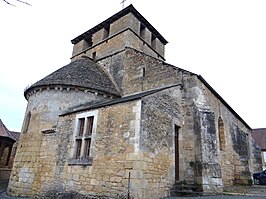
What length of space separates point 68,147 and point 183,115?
533 cm

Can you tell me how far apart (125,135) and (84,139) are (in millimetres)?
2164

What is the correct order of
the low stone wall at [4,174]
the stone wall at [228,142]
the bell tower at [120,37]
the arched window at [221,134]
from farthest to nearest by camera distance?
the low stone wall at [4,174] → the bell tower at [120,37] → the arched window at [221,134] → the stone wall at [228,142]

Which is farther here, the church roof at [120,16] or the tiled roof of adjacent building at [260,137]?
the tiled roof of adjacent building at [260,137]

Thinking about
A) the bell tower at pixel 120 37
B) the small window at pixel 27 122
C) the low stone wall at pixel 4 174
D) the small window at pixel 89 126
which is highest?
Result: the bell tower at pixel 120 37

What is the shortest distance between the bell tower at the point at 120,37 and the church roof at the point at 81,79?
2.27 metres

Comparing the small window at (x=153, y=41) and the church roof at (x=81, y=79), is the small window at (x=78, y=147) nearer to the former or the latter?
the church roof at (x=81, y=79)

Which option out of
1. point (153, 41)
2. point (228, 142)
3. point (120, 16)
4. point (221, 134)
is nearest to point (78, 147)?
point (221, 134)

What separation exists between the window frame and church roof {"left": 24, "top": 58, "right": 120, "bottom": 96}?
263 centimetres

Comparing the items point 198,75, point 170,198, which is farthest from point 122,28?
point 170,198

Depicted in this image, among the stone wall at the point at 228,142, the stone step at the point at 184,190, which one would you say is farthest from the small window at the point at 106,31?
the stone step at the point at 184,190

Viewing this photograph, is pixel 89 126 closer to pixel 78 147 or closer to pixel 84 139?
pixel 84 139

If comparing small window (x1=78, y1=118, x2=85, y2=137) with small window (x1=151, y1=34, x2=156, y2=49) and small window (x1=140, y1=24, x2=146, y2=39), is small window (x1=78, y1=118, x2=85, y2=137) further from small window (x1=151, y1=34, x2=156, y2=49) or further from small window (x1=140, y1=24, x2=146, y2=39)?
small window (x1=151, y1=34, x2=156, y2=49)

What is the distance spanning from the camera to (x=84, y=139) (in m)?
8.89

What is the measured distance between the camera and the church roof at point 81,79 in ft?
37.7
